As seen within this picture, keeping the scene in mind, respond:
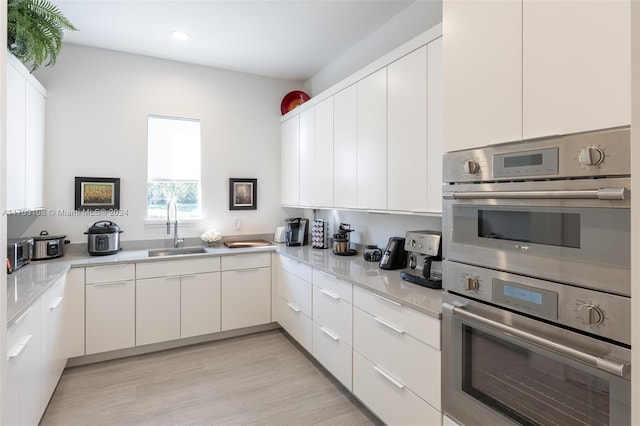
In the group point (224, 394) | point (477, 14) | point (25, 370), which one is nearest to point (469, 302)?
point (477, 14)

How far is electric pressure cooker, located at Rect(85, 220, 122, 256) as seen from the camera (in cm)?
298

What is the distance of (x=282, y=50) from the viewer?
130 inches

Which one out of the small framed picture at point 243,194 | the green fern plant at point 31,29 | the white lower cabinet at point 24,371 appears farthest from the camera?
the small framed picture at point 243,194

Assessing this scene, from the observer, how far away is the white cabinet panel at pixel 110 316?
109 inches

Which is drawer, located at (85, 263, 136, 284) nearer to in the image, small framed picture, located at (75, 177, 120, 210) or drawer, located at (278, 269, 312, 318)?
small framed picture, located at (75, 177, 120, 210)

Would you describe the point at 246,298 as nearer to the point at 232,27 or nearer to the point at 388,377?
the point at 388,377

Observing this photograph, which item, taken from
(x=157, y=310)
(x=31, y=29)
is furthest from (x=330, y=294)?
(x=31, y=29)

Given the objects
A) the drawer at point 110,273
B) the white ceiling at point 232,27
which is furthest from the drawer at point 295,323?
the white ceiling at point 232,27

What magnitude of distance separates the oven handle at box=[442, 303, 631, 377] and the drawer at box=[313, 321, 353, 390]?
1.07 metres

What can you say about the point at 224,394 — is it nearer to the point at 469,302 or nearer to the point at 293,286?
the point at 293,286

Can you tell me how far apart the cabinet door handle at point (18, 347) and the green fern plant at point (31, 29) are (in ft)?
5.57

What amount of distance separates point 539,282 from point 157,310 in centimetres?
291

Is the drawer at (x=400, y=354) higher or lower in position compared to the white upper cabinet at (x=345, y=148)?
lower

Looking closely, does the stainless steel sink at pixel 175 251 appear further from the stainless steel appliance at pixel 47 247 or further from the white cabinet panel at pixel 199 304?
the stainless steel appliance at pixel 47 247
